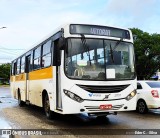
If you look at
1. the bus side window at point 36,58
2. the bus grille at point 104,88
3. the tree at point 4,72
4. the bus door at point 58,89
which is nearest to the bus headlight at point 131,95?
the bus grille at point 104,88

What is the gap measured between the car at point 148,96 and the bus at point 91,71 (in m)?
3.12

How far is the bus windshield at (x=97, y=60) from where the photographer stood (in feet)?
32.3

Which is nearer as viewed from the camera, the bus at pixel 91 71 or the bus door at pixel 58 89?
the bus at pixel 91 71

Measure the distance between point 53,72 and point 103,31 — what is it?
7.14 ft

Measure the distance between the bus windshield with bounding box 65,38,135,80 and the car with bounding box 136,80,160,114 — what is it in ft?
10.7

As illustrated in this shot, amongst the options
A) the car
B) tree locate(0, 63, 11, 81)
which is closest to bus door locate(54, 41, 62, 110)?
the car

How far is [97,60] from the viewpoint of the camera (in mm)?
10117

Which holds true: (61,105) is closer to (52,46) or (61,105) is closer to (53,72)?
(53,72)

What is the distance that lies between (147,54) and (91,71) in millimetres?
47418

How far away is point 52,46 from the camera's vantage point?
36.8ft

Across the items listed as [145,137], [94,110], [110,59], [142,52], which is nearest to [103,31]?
[110,59]

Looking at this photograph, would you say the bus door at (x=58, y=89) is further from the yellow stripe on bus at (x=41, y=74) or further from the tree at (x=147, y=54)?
the tree at (x=147, y=54)

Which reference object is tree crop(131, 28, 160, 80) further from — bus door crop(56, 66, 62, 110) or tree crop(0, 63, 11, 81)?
bus door crop(56, 66, 62, 110)

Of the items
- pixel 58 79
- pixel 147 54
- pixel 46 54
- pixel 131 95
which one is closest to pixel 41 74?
pixel 46 54
